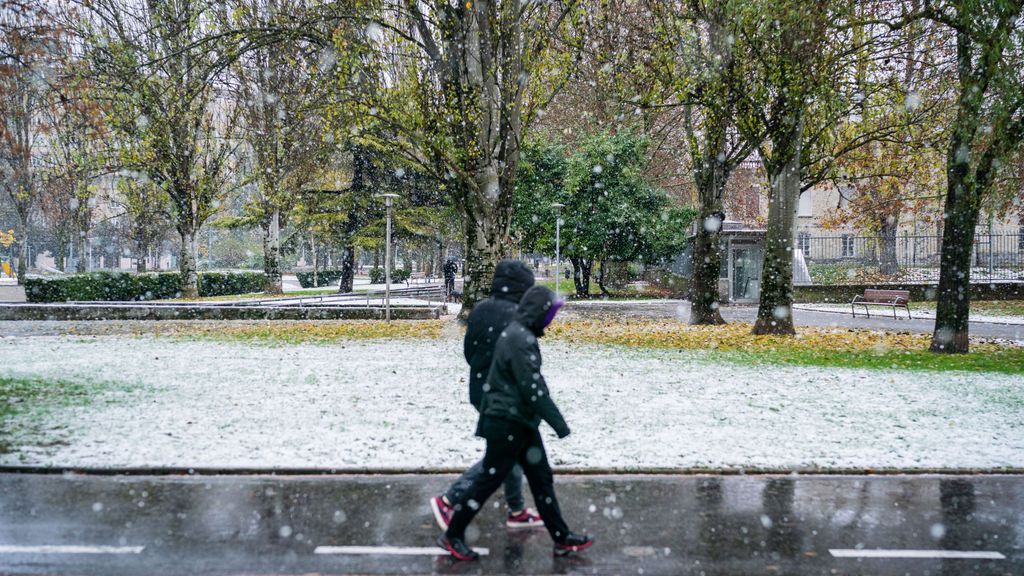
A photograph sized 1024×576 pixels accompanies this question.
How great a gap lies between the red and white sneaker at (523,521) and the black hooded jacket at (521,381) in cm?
83

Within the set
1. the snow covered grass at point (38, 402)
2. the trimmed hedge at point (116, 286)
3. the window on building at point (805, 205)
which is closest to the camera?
the snow covered grass at point (38, 402)

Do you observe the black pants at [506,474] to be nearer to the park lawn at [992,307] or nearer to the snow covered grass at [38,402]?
the snow covered grass at [38,402]

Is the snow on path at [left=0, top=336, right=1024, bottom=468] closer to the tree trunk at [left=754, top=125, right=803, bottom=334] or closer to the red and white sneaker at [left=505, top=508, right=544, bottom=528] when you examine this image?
the red and white sneaker at [left=505, top=508, right=544, bottom=528]

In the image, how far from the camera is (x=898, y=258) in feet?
98.8

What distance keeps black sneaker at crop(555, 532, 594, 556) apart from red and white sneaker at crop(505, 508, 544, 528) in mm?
444

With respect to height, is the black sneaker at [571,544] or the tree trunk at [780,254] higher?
the tree trunk at [780,254]

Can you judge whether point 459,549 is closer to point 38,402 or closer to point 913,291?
point 38,402

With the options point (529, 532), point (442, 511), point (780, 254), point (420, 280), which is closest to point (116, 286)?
point (780, 254)

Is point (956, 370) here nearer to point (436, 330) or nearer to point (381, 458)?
point (381, 458)

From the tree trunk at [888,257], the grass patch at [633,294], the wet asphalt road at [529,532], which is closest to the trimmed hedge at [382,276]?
the grass patch at [633,294]

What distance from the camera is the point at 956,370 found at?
11.1 m

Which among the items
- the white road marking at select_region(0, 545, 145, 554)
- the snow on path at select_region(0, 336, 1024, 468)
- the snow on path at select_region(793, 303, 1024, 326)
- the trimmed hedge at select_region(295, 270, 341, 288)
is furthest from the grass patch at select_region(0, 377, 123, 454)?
the trimmed hedge at select_region(295, 270, 341, 288)

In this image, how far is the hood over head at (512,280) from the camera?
4.55m

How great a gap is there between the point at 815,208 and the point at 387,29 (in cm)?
4537
